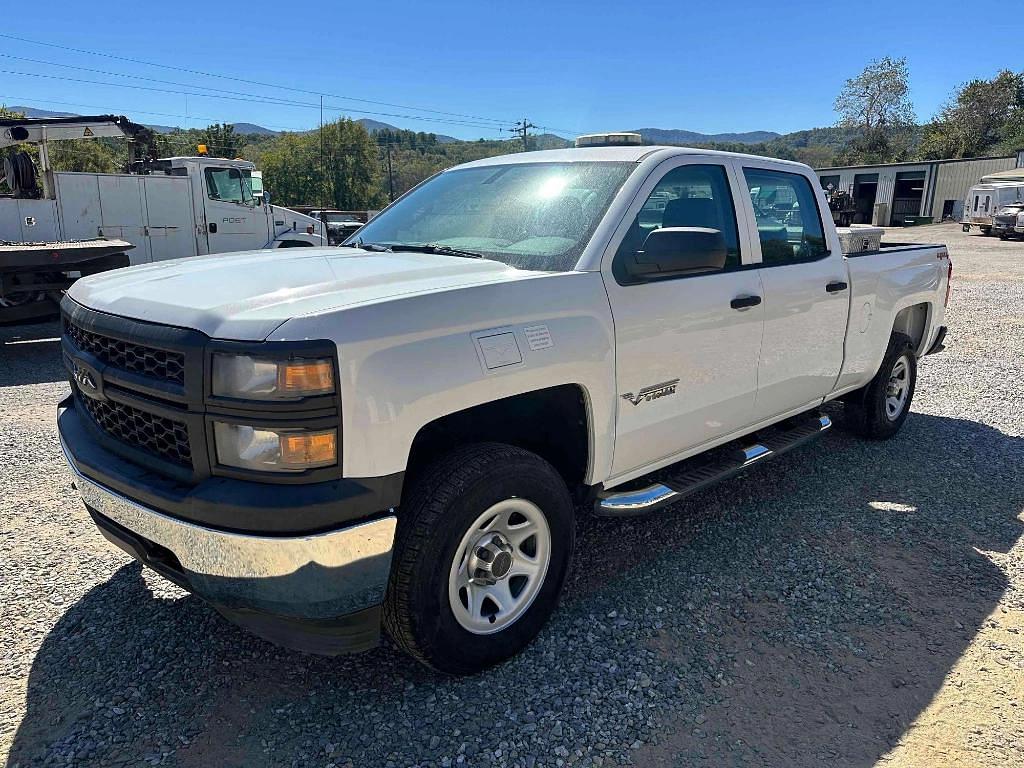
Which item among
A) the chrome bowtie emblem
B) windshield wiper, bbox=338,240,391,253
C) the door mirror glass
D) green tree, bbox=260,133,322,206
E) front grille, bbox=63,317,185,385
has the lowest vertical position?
the chrome bowtie emblem

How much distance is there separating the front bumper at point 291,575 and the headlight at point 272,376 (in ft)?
1.41

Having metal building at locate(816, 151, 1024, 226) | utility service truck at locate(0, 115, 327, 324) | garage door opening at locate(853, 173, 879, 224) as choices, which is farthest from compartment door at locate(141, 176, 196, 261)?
garage door opening at locate(853, 173, 879, 224)

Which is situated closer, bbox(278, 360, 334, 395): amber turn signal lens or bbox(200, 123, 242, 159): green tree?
bbox(278, 360, 334, 395): amber turn signal lens

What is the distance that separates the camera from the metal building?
172 feet

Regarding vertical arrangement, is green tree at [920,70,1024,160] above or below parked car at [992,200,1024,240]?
above

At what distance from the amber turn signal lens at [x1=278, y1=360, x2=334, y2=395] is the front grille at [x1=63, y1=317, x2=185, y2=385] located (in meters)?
0.36

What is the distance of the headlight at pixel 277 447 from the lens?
7.34ft

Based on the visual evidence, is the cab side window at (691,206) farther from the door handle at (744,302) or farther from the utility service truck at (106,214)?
the utility service truck at (106,214)

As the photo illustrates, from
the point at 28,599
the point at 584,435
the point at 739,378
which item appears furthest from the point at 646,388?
the point at 28,599

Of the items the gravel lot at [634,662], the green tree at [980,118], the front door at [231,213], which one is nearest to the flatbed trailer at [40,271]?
the front door at [231,213]

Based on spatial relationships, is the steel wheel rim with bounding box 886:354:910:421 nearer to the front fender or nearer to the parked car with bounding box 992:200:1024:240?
the front fender

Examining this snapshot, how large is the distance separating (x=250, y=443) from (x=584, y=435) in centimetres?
138

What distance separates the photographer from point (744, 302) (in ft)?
12.2

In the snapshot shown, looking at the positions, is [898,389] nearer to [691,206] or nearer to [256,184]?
[691,206]
